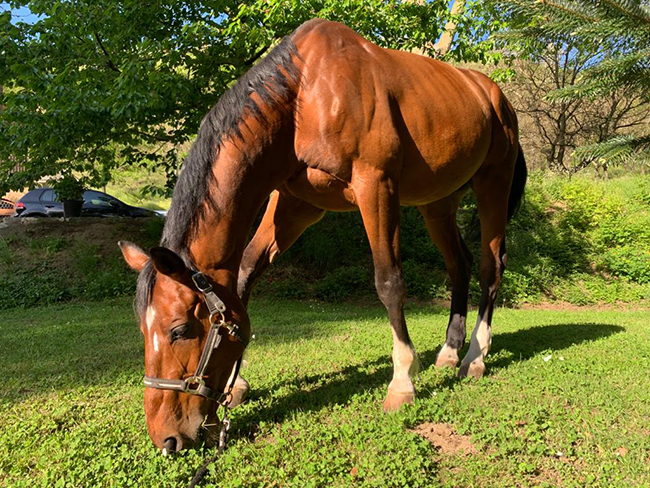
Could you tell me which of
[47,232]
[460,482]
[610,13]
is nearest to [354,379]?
[460,482]

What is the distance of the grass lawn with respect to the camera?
2236mm

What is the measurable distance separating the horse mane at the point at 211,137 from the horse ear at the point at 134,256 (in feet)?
0.51

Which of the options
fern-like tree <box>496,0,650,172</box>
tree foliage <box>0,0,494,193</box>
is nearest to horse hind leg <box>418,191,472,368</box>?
fern-like tree <box>496,0,650,172</box>

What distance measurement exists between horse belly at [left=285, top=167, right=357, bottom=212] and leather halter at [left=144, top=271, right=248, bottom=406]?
985 millimetres

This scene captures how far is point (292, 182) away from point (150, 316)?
127 centimetres

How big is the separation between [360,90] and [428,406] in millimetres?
2100

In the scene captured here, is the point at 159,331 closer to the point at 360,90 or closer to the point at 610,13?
the point at 360,90

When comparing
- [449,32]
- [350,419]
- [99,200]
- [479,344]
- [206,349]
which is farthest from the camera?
[99,200]

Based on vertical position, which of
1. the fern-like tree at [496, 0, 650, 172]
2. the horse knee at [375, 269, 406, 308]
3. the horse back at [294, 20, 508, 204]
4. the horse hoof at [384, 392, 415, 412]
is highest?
the fern-like tree at [496, 0, 650, 172]

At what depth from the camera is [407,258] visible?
1036 cm

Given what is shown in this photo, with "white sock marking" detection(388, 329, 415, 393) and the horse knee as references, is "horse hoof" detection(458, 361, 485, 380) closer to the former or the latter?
"white sock marking" detection(388, 329, 415, 393)

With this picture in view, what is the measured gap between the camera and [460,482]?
2188 millimetres

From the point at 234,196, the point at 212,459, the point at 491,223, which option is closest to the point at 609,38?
the point at 491,223

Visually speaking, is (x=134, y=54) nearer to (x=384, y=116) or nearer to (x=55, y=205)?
(x=384, y=116)
